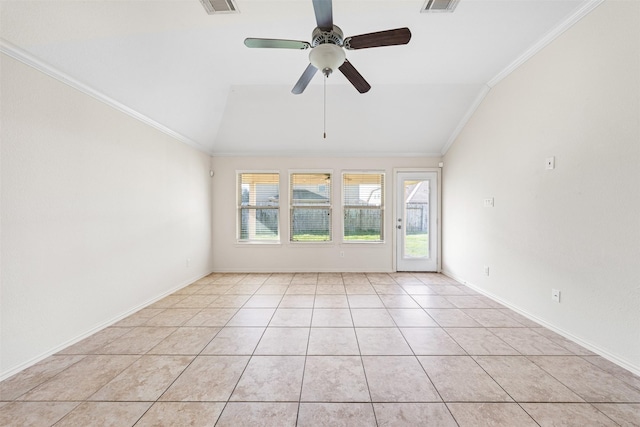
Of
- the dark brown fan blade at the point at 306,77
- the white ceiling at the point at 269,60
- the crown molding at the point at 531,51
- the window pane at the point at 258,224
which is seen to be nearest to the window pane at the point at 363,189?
the white ceiling at the point at 269,60

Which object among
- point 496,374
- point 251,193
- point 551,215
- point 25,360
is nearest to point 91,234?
point 25,360

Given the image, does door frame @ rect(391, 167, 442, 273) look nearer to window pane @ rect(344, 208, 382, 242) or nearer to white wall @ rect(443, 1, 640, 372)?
window pane @ rect(344, 208, 382, 242)

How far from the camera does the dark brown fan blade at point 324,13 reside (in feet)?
5.55

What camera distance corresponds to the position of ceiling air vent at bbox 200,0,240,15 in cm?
223

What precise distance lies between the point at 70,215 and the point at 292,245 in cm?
342

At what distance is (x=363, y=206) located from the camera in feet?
17.2

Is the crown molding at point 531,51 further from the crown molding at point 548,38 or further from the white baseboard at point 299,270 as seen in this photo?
the white baseboard at point 299,270

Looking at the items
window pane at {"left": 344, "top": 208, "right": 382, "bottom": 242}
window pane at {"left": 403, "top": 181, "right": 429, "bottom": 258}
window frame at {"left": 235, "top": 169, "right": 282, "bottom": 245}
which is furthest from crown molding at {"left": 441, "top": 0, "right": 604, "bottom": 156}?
window frame at {"left": 235, "top": 169, "right": 282, "bottom": 245}

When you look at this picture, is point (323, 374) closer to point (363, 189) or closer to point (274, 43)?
point (274, 43)

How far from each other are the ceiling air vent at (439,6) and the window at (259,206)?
12.0 feet

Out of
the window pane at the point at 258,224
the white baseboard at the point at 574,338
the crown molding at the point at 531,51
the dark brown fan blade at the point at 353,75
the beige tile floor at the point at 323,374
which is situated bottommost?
the beige tile floor at the point at 323,374

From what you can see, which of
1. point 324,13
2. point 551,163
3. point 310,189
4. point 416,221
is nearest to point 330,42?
point 324,13

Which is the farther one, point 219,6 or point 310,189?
point 310,189

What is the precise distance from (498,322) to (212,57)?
14.8ft
